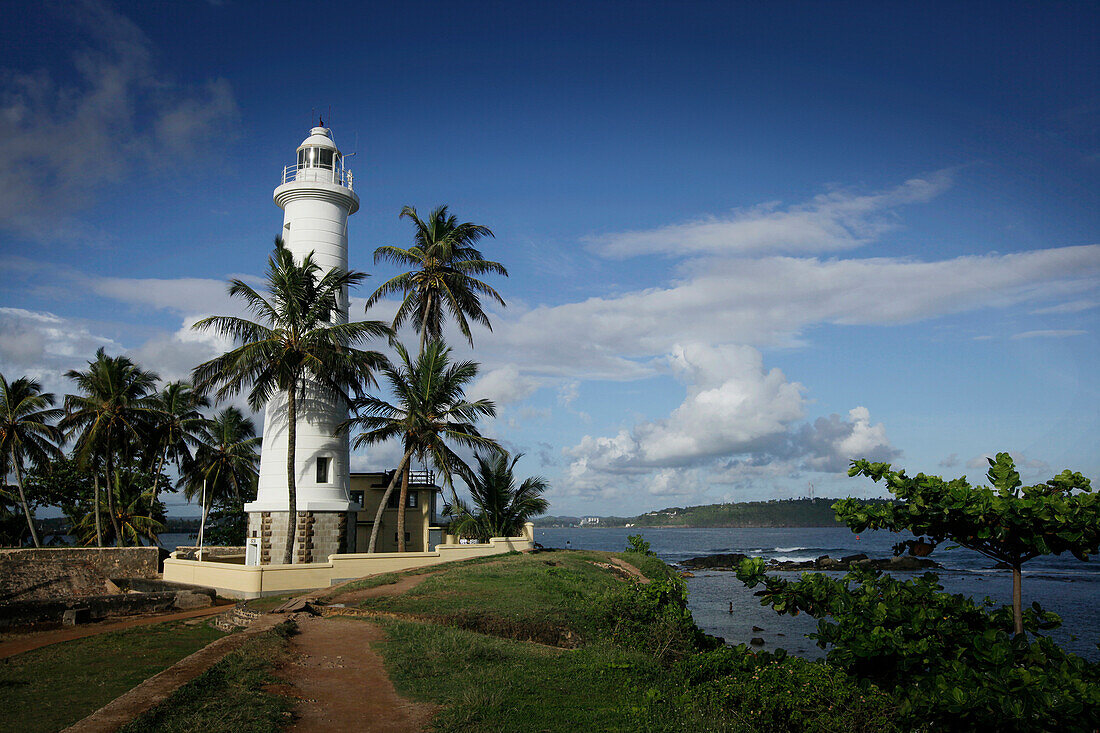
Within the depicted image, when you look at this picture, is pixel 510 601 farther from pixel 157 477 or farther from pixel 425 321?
pixel 157 477

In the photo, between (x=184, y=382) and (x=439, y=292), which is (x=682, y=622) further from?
(x=184, y=382)

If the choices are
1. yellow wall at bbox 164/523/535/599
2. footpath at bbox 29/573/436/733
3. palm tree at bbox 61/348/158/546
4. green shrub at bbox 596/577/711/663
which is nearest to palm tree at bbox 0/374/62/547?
palm tree at bbox 61/348/158/546

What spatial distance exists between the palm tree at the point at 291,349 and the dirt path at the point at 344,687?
425 inches

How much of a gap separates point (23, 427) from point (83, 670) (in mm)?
23339

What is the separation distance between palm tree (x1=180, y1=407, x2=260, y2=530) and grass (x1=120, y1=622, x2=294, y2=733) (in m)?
28.6

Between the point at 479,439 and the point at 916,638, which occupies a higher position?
the point at 479,439

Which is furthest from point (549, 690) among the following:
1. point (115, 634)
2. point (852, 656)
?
point (115, 634)

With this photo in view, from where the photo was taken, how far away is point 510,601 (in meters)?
16.2

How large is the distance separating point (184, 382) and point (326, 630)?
2655cm

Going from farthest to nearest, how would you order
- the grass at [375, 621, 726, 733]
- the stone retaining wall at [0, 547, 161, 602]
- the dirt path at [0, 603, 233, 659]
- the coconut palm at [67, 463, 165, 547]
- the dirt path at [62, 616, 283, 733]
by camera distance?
the coconut palm at [67, 463, 165, 547] < the stone retaining wall at [0, 547, 161, 602] < the dirt path at [0, 603, 233, 659] < the grass at [375, 621, 726, 733] < the dirt path at [62, 616, 283, 733]

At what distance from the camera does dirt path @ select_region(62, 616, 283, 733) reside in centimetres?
678

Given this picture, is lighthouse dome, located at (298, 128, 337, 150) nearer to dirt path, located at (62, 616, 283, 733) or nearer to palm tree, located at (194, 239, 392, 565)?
palm tree, located at (194, 239, 392, 565)

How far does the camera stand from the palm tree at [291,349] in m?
22.4

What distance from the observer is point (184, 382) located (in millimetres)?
35438
